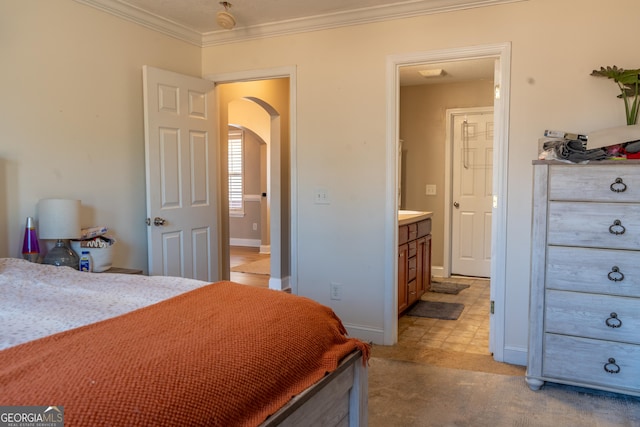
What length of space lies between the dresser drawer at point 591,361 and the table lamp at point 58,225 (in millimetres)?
2807

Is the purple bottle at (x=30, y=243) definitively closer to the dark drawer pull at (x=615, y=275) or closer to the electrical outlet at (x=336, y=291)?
the electrical outlet at (x=336, y=291)

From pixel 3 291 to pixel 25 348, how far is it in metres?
0.86

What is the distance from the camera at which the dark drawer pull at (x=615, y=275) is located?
8.33 ft

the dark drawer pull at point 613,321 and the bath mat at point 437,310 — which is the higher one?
the dark drawer pull at point 613,321

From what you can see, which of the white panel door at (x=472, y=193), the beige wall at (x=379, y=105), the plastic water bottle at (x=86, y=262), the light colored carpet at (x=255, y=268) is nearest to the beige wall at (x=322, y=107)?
the beige wall at (x=379, y=105)

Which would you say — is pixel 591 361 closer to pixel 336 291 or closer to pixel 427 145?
pixel 336 291

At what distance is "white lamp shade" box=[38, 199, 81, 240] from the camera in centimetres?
280

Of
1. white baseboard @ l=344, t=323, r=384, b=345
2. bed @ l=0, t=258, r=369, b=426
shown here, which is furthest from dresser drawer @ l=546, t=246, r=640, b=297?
bed @ l=0, t=258, r=369, b=426

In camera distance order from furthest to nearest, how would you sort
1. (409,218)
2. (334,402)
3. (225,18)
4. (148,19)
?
(409,218) → (148,19) → (225,18) → (334,402)

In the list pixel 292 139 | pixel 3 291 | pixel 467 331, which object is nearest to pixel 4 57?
pixel 3 291

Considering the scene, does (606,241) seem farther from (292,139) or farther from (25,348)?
(25,348)

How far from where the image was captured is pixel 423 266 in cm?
478

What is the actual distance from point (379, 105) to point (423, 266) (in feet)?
6.42

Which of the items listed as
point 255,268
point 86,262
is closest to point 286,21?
point 86,262
